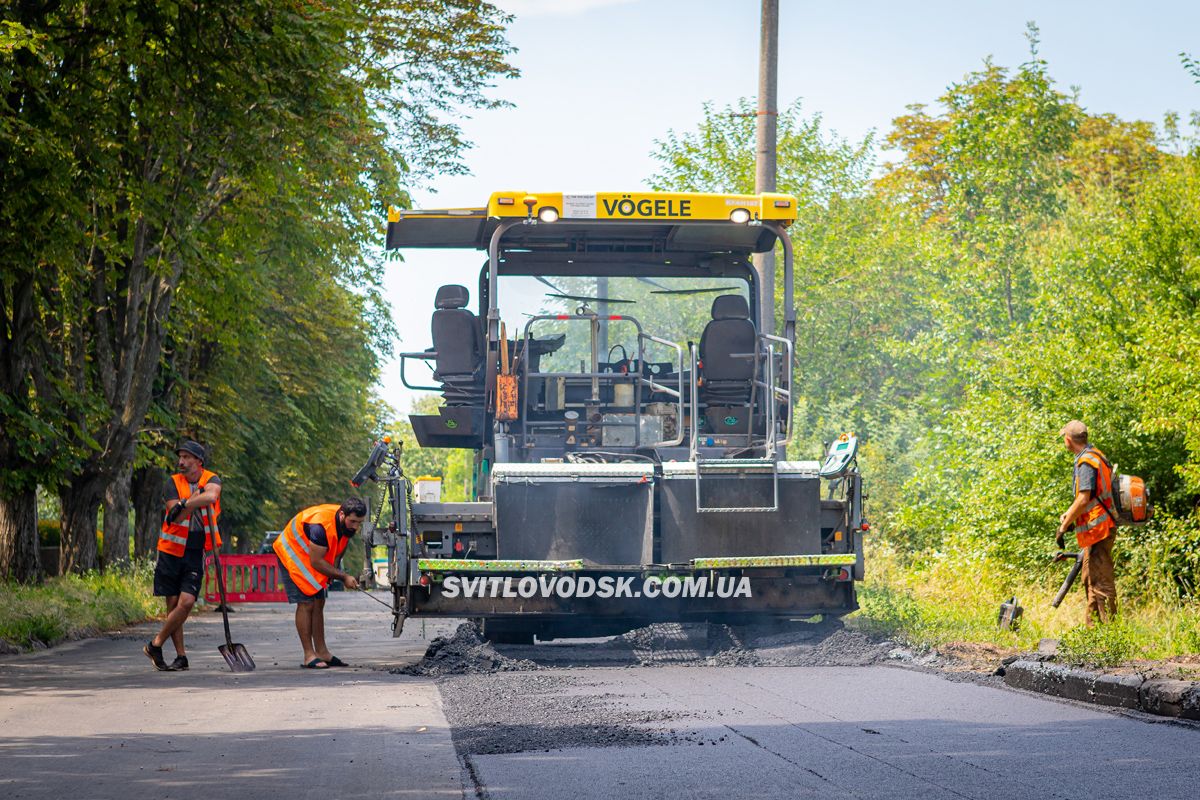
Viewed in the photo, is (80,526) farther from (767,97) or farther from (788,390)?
(788,390)

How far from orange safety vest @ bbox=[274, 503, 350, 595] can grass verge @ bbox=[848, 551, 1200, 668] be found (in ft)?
15.0

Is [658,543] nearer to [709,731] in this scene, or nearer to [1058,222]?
[709,731]

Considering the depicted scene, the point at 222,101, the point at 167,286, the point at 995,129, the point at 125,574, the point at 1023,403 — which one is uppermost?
the point at 995,129

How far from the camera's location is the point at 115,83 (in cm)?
1622

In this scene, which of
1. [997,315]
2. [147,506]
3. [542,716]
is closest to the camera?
[542,716]

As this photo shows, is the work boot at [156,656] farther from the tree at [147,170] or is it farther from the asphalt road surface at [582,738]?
the tree at [147,170]

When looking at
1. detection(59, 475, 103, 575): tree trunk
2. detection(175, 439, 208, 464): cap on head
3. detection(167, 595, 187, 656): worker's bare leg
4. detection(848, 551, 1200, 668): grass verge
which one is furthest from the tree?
detection(848, 551, 1200, 668): grass verge

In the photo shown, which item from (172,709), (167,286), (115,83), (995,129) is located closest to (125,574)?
(167,286)

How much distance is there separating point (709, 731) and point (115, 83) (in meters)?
11.0

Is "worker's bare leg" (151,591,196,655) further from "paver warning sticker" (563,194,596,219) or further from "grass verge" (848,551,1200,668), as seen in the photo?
"grass verge" (848,551,1200,668)

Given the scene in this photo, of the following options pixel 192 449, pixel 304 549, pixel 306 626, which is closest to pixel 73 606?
pixel 192 449

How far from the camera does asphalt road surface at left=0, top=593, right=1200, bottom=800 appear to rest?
6.55 meters

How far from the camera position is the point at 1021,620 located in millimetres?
12977

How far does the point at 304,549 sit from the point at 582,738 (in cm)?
506
